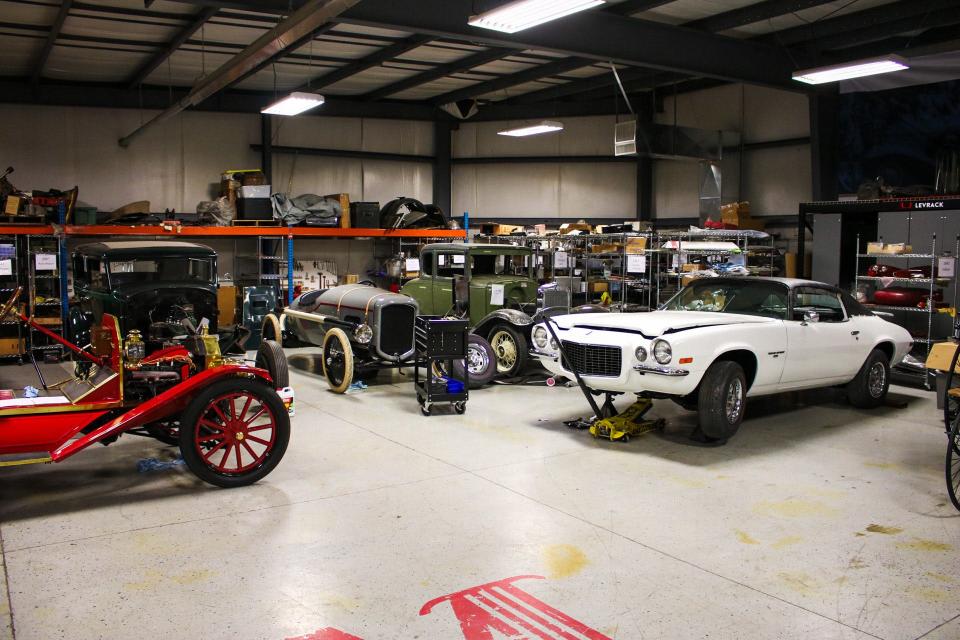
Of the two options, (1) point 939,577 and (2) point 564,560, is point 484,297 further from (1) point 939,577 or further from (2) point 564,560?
(1) point 939,577

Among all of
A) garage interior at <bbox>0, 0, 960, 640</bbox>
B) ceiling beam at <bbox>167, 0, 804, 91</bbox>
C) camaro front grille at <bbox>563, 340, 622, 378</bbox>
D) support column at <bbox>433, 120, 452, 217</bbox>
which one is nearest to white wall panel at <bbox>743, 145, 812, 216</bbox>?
garage interior at <bbox>0, 0, 960, 640</bbox>

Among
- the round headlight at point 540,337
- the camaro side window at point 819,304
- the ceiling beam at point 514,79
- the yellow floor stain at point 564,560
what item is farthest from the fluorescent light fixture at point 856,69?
the yellow floor stain at point 564,560

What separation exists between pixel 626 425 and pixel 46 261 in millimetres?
9679

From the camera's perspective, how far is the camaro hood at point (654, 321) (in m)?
6.48

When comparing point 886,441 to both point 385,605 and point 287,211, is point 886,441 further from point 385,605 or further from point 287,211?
point 287,211

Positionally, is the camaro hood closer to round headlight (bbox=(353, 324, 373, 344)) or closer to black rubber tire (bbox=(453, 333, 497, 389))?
black rubber tire (bbox=(453, 333, 497, 389))

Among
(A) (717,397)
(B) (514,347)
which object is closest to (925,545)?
(A) (717,397)

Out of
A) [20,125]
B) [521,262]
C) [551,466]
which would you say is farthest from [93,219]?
[551,466]

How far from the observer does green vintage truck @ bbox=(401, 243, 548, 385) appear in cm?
948

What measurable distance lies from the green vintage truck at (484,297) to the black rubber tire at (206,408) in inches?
158

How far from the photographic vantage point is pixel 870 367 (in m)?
8.16

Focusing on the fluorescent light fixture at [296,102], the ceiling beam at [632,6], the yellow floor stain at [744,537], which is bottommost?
the yellow floor stain at [744,537]

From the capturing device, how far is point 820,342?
7.36 meters

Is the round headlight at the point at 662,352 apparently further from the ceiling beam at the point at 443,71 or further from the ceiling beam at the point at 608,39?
the ceiling beam at the point at 443,71
